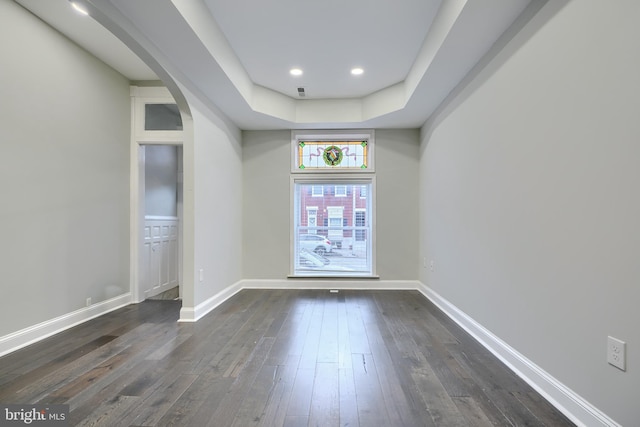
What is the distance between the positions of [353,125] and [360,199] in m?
1.15

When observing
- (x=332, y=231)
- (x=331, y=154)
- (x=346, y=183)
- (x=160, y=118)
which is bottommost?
(x=332, y=231)

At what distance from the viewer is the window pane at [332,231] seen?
4.86 metres

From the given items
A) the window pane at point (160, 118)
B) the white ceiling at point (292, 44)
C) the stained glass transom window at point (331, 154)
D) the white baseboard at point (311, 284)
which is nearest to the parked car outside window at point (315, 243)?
the white baseboard at point (311, 284)

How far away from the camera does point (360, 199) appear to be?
4891mm

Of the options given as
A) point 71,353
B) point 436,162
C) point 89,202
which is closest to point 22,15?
point 89,202

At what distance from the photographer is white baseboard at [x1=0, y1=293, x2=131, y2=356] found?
2.37m

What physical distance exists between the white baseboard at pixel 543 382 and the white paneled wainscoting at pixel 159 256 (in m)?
3.90

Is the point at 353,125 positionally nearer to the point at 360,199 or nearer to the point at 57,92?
the point at 360,199

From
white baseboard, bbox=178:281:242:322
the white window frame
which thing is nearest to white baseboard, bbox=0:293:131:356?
white baseboard, bbox=178:281:242:322

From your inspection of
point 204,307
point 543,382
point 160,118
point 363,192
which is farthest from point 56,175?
point 543,382

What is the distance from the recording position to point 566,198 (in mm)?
1675

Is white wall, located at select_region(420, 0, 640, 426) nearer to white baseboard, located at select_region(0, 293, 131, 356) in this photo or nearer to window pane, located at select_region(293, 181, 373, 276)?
window pane, located at select_region(293, 181, 373, 276)

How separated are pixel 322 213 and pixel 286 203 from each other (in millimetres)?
603

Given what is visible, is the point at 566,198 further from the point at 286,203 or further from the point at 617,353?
the point at 286,203
